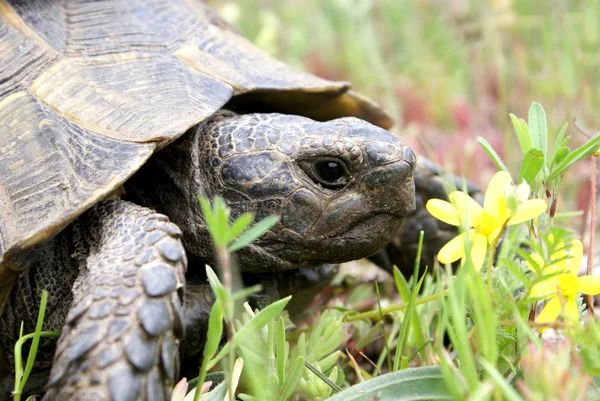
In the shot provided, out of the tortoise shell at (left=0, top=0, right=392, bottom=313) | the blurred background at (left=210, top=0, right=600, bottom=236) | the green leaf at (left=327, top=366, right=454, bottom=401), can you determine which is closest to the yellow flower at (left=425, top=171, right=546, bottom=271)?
the green leaf at (left=327, top=366, right=454, bottom=401)

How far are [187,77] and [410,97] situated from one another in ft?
9.42

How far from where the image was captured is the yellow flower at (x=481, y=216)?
146cm

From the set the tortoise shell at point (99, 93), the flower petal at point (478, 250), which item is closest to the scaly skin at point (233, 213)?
the tortoise shell at point (99, 93)

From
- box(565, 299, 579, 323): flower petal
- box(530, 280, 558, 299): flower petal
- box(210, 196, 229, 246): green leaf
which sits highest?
box(210, 196, 229, 246): green leaf

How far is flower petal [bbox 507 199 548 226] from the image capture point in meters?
1.45

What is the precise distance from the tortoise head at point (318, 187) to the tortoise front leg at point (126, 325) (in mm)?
Result: 321

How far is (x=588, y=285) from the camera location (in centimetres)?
154

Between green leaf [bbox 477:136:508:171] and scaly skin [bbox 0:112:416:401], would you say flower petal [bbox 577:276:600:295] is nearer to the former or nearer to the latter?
green leaf [bbox 477:136:508:171]

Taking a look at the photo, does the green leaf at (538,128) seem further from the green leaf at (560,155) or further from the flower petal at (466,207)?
the flower petal at (466,207)

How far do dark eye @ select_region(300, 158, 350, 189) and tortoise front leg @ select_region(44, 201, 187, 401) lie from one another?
16.6 inches

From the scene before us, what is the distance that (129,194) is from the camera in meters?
2.14

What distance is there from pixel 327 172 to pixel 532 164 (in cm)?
54

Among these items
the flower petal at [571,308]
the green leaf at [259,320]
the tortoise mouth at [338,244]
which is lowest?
the tortoise mouth at [338,244]

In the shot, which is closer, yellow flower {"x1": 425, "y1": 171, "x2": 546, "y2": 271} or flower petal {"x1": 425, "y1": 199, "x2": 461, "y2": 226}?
yellow flower {"x1": 425, "y1": 171, "x2": 546, "y2": 271}
